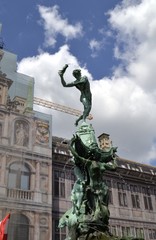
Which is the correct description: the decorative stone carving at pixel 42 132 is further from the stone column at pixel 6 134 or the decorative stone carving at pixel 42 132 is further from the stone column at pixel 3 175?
the stone column at pixel 3 175

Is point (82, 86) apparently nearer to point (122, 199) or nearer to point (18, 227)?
point (18, 227)

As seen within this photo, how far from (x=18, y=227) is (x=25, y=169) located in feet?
15.3

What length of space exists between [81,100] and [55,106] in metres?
35.8

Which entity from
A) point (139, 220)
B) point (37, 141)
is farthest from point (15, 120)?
point (139, 220)

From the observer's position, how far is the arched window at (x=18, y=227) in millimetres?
23578

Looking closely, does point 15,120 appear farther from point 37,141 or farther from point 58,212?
point 58,212

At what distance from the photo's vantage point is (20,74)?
33.2 meters

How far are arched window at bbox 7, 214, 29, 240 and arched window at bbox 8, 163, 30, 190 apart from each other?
2.32 m

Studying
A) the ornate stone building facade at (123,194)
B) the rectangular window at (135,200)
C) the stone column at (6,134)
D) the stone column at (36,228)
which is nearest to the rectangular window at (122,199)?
the ornate stone building facade at (123,194)

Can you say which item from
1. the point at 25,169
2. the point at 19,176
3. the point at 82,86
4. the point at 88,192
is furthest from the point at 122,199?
the point at 88,192

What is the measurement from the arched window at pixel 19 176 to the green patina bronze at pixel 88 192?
14.5 m

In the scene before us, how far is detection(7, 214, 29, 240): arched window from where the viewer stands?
23.6m

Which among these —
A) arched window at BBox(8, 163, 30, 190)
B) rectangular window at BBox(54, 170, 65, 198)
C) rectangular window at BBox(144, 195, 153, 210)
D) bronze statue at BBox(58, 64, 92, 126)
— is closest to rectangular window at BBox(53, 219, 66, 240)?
rectangular window at BBox(54, 170, 65, 198)

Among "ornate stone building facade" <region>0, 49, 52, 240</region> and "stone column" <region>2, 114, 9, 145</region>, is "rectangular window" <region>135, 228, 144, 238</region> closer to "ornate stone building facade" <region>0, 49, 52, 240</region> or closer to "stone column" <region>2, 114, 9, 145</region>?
"ornate stone building facade" <region>0, 49, 52, 240</region>
